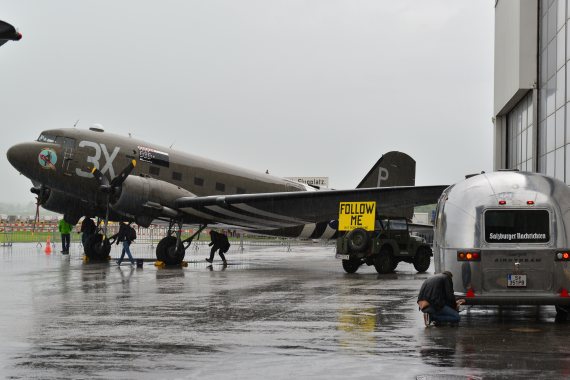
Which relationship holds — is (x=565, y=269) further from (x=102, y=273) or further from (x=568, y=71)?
(x=568, y=71)

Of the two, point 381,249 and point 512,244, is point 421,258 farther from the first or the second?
point 512,244

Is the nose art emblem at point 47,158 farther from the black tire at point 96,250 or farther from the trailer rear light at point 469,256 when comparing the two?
the trailer rear light at point 469,256

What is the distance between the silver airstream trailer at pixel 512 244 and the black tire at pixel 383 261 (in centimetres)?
1240

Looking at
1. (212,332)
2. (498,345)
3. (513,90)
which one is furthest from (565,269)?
(513,90)

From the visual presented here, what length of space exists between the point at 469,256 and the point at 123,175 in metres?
16.9

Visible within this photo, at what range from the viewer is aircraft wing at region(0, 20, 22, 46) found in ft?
21.0

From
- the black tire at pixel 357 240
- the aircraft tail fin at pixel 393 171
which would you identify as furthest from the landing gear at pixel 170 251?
the aircraft tail fin at pixel 393 171

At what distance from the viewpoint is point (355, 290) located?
18547mm

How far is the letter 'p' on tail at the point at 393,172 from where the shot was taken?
33.9m

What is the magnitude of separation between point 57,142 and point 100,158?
1.68 metres

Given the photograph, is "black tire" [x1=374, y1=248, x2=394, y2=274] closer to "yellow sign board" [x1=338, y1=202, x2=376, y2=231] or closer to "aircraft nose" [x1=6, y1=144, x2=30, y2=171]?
"yellow sign board" [x1=338, y1=202, x2=376, y2=231]

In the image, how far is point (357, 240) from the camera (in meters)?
25.1

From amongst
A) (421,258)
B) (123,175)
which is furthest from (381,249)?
(123,175)

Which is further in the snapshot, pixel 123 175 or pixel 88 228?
pixel 88 228
